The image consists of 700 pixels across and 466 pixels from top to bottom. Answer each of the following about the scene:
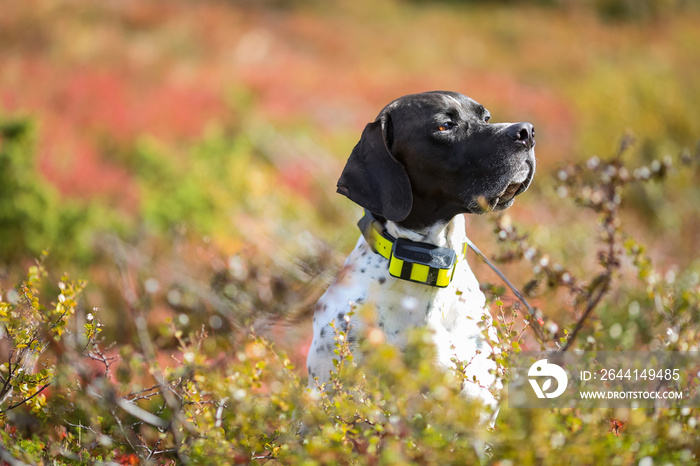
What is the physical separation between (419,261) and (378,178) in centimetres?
39

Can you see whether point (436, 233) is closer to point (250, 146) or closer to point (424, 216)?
point (424, 216)

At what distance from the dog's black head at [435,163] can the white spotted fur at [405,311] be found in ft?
0.43

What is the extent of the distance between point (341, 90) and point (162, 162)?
7.67 meters

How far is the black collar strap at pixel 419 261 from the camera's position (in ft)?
7.68

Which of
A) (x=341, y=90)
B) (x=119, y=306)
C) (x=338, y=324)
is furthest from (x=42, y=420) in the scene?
(x=341, y=90)

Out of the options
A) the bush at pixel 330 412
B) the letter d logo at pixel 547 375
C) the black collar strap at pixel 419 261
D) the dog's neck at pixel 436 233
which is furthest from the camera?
the dog's neck at pixel 436 233

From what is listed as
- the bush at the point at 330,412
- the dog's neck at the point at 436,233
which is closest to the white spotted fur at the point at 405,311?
the dog's neck at the point at 436,233

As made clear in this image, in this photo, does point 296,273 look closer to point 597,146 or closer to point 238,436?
point 238,436

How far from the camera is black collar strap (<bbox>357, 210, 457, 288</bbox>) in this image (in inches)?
92.1

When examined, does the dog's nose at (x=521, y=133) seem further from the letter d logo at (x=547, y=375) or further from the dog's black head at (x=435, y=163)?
the letter d logo at (x=547, y=375)

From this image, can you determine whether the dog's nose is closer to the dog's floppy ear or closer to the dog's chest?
the dog's floppy ear

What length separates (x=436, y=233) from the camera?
98.9 inches

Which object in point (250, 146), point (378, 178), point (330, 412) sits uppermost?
point (378, 178)

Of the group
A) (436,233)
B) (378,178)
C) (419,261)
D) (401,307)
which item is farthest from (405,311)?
(378,178)
